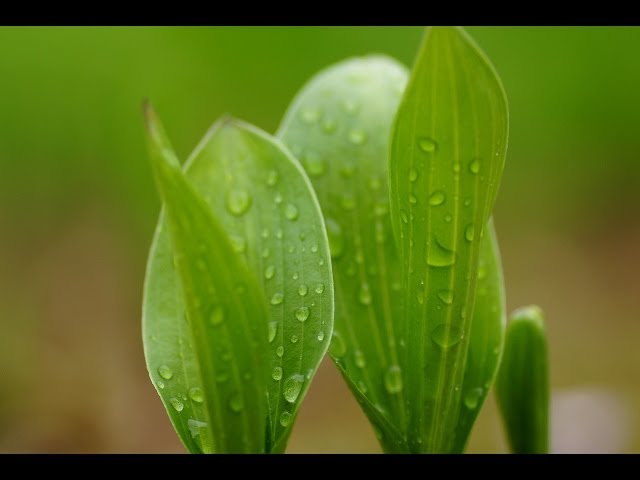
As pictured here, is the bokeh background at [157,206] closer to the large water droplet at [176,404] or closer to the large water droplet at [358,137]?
the large water droplet at [358,137]

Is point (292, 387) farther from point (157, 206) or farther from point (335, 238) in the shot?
point (157, 206)

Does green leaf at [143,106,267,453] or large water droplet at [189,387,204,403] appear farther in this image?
large water droplet at [189,387,204,403]

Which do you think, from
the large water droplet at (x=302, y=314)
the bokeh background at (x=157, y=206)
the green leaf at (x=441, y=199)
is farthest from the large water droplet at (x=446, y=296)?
the bokeh background at (x=157, y=206)

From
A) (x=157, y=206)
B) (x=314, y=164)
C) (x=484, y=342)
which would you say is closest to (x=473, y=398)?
(x=484, y=342)

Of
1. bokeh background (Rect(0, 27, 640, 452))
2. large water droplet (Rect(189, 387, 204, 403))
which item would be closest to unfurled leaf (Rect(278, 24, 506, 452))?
large water droplet (Rect(189, 387, 204, 403))

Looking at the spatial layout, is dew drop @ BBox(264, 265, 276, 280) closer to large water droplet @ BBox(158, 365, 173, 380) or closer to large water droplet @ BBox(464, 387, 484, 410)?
large water droplet @ BBox(158, 365, 173, 380)

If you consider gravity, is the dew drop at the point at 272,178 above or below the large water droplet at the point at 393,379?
above
